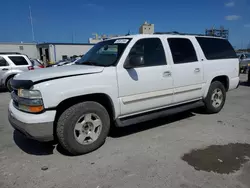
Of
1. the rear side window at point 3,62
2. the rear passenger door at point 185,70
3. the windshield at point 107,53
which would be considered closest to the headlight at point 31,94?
the windshield at point 107,53

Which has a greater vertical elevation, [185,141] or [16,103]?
[16,103]

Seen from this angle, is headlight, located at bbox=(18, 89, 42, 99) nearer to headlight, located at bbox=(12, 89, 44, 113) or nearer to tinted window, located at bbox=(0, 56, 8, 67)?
headlight, located at bbox=(12, 89, 44, 113)

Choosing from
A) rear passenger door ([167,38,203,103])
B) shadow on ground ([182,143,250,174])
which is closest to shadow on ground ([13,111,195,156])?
rear passenger door ([167,38,203,103])

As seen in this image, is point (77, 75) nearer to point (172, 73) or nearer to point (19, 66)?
point (172, 73)

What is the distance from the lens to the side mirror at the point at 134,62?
332 centimetres

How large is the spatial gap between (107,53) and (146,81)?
95 centimetres

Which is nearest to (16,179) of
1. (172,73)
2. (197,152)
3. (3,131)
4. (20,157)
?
(20,157)

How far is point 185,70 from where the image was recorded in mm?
4234

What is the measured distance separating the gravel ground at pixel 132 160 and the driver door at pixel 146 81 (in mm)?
649

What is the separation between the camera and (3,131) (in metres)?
4.37

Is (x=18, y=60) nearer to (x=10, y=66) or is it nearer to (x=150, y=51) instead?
(x=10, y=66)

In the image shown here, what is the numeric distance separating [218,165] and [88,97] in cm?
221

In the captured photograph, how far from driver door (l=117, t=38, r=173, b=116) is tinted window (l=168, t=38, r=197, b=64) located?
298mm

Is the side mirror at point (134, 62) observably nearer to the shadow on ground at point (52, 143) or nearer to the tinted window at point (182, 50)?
the tinted window at point (182, 50)
